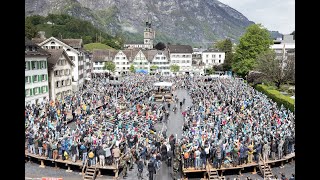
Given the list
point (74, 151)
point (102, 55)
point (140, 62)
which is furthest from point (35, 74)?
point (140, 62)

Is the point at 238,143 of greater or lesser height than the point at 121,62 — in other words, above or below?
below

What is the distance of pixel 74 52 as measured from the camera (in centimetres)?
6838

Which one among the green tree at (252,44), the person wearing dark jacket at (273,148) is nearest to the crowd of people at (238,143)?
the person wearing dark jacket at (273,148)

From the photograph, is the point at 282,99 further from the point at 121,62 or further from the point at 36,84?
the point at 121,62

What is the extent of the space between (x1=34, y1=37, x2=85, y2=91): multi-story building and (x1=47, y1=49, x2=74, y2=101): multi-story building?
603 centimetres

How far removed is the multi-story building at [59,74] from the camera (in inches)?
2094

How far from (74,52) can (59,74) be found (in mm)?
13987

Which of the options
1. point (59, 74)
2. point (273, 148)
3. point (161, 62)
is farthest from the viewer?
point (161, 62)

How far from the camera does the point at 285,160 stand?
23.2 meters

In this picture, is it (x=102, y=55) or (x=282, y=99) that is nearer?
(x=282, y=99)
